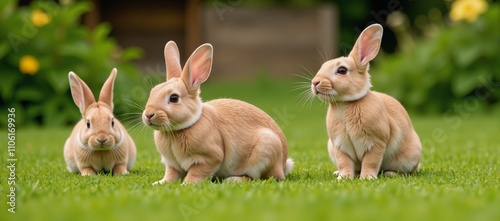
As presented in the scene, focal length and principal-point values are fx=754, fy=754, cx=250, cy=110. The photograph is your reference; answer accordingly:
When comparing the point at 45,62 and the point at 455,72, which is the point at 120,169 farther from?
the point at 455,72

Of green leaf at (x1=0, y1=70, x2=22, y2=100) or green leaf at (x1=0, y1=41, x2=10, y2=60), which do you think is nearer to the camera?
green leaf at (x1=0, y1=70, x2=22, y2=100)

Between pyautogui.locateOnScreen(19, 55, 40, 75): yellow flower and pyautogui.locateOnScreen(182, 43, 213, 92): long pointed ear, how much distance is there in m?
5.87

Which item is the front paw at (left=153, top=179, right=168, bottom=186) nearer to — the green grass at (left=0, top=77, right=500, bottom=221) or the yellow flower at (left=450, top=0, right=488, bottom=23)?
the green grass at (left=0, top=77, right=500, bottom=221)

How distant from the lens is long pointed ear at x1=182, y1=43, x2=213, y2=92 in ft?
14.7

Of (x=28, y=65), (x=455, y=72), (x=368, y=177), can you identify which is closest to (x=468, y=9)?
(x=455, y=72)

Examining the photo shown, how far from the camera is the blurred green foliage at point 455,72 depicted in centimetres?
1081

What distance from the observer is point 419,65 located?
11609 millimetres

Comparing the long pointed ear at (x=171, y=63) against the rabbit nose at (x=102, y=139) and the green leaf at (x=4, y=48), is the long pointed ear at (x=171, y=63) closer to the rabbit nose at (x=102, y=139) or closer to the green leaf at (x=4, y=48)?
the rabbit nose at (x=102, y=139)

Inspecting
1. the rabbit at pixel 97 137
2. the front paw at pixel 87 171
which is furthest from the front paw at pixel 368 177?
the front paw at pixel 87 171

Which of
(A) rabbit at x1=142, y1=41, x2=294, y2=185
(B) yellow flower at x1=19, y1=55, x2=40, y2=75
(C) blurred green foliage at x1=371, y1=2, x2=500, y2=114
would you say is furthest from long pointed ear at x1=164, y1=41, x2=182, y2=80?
(C) blurred green foliage at x1=371, y1=2, x2=500, y2=114

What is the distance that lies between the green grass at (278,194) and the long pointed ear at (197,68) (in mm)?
632

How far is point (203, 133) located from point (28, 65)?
20.2 feet

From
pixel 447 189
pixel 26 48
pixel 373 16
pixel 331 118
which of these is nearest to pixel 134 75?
pixel 26 48

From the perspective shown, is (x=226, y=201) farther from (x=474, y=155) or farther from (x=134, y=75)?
(x=134, y=75)
